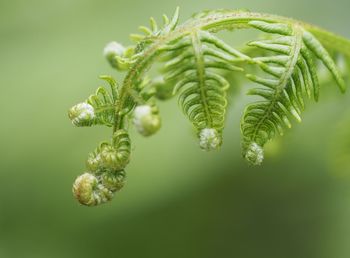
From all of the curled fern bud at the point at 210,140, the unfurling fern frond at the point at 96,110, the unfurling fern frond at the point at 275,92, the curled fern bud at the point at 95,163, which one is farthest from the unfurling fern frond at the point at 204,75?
the curled fern bud at the point at 95,163

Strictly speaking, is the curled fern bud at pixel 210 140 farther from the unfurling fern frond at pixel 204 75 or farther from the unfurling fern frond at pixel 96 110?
the unfurling fern frond at pixel 96 110

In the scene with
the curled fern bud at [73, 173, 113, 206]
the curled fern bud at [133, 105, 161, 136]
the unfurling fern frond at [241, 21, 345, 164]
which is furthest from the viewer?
the unfurling fern frond at [241, 21, 345, 164]

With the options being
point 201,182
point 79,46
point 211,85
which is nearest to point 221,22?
point 211,85

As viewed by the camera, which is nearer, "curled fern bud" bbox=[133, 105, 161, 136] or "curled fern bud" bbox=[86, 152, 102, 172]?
"curled fern bud" bbox=[133, 105, 161, 136]

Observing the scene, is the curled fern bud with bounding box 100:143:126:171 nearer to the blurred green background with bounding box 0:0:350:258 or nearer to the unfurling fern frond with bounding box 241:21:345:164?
the unfurling fern frond with bounding box 241:21:345:164

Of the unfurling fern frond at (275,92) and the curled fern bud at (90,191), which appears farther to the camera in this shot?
the unfurling fern frond at (275,92)

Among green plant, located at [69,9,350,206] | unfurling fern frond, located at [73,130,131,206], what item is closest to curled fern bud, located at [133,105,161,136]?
green plant, located at [69,9,350,206]

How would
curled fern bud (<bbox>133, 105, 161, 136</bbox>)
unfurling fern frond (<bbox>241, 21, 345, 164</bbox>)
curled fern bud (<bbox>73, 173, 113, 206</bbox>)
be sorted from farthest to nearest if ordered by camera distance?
unfurling fern frond (<bbox>241, 21, 345, 164</bbox>), curled fern bud (<bbox>73, 173, 113, 206</bbox>), curled fern bud (<bbox>133, 105, 161, 136</bbox>)
